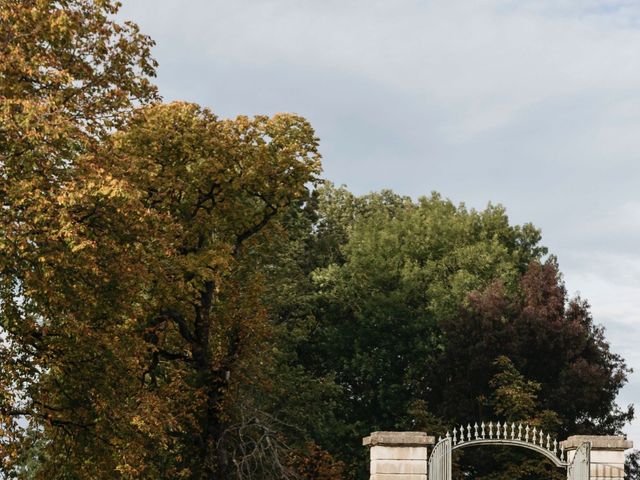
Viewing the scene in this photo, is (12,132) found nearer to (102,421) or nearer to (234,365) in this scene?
(102,421)

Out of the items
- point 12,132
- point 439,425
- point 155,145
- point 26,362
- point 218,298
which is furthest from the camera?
point 439,425

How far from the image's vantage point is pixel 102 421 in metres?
22.7

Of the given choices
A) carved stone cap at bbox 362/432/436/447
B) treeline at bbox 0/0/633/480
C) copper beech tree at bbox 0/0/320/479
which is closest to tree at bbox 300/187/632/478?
treeline at bbox 0/0/633/480

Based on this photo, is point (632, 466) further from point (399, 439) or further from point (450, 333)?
point (399, 439)

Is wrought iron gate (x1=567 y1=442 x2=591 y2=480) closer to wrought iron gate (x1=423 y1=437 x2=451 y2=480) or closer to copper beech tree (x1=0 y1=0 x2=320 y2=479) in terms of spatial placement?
wrought iron gate (x1=423 y1=437 x2=451 y2=480)

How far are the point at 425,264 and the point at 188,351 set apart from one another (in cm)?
1912

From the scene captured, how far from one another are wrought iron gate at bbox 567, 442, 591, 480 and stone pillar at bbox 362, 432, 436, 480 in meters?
2.65

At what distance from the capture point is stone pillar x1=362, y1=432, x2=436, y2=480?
2312 cm

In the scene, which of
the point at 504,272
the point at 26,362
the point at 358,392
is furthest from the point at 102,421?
the point at 504,272

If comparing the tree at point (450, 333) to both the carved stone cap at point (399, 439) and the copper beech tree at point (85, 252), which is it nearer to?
the copper beech tree at point (85, 252)

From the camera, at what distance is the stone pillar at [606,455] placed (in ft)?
77.2

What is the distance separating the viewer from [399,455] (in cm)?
2322

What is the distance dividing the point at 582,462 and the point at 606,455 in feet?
4.95

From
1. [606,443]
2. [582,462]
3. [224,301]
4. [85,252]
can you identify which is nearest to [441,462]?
[582,462]
